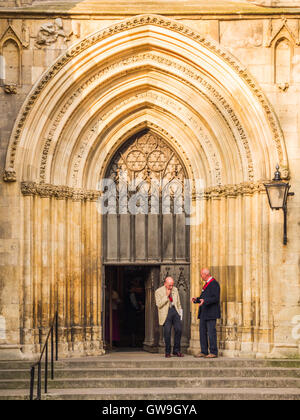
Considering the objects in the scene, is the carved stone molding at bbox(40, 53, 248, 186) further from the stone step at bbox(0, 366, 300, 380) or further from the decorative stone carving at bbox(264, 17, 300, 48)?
the stone step at bbox(0, 366, 300, 380)

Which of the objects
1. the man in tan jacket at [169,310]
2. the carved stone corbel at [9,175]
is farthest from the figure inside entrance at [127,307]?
the carved stone corbel at [9,175]

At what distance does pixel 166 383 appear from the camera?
1526cm

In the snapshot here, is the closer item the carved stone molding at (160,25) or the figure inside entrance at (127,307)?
the carved stone molding at (160,25)

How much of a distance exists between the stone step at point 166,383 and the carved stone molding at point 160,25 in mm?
3889

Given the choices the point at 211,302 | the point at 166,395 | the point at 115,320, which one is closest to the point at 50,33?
the point at 211,302

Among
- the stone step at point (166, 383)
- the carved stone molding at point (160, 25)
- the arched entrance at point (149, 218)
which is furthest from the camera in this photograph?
the arched entrance at point (149, 218)

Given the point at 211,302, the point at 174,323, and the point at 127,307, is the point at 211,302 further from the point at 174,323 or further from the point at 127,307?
the point at 127,307

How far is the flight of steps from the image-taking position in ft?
47.6

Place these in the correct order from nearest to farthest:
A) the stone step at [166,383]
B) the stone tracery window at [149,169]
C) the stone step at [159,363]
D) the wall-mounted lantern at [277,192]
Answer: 1. the stone step at [166,383]
2. the stone step at [159,363]
3. the wall-mounted lantern at [277,192]
4. the stone tracery window at [149,169]

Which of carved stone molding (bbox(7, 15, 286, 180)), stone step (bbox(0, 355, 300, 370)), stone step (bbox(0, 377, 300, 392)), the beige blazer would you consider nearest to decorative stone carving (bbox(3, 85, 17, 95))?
carved stone molding (bbox(7, 15, 286, 180))

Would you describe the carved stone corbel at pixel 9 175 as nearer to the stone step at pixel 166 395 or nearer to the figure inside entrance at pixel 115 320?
the figure inside entrance at pixel 115 320

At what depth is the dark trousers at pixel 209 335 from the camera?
1675 cm

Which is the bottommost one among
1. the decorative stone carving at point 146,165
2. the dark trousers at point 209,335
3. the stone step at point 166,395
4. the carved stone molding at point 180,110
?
the stone step at point 166,395

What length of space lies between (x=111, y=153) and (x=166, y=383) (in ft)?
16.0
